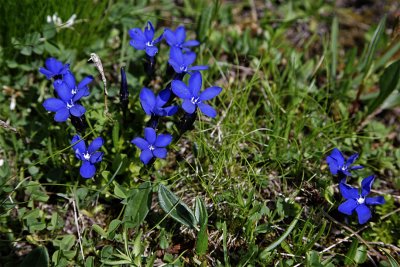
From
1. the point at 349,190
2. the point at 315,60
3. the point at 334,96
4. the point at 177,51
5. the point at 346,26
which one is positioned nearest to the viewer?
the point at 349,190

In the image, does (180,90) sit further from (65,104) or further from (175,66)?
(65,104)

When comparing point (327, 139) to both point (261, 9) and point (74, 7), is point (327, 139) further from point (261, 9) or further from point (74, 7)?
point (74, 7)

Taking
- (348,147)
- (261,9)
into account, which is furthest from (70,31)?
(348,147)

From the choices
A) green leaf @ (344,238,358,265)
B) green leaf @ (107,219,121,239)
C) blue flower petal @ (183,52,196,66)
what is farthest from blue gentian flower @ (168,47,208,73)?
green leaf @ (344,238,358,265)

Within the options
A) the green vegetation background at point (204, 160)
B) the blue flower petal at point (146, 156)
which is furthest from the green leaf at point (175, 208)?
the blue flower petal at point (146, 156)

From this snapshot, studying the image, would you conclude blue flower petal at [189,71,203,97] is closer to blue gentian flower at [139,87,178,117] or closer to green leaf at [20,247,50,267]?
blue gentian flower at [139,87,178,117]

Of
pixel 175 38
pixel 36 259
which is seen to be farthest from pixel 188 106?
pixel 36 259

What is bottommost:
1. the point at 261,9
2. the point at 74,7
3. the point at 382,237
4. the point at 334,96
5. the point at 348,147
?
the point at 382,237
